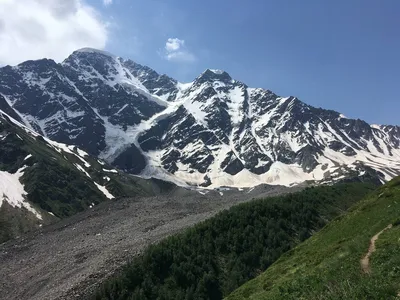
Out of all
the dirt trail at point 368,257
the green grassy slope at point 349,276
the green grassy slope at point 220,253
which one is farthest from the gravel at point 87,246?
the dirt trail at point 368,257

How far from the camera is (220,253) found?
270 ft

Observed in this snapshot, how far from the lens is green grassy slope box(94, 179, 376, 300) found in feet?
231

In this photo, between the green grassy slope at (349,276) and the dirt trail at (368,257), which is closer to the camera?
the green grassy slope at (349,276)

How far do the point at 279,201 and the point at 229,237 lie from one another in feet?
82.9

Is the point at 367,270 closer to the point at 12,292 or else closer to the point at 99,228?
the point at 12,292

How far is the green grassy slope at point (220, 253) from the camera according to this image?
70.3 meters

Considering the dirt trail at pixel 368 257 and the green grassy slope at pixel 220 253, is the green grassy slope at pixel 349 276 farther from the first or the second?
the green grassy slope at pixel 220 253

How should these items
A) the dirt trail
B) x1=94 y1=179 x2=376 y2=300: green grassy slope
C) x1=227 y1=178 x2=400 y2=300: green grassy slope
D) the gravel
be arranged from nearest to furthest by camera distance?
1. x1=227 y1=178 x2=400 y2=300: green grassy slope
2. the dirt trail
3. x1=94 y1=179 x2=376 y2=300: green grassy slope
4. the gravel

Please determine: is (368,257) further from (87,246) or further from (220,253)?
(87,246)

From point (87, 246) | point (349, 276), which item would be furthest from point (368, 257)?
point (87, 246)

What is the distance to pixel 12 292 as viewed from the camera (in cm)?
8325

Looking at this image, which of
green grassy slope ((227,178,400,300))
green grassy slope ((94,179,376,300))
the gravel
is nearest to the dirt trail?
green grassy slope ((227,178,400,300))

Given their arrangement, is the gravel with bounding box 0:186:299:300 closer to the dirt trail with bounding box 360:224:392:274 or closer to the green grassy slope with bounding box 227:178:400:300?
the green grassy slope with bounding box 227:178:400:300

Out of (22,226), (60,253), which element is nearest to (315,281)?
(60,253)
